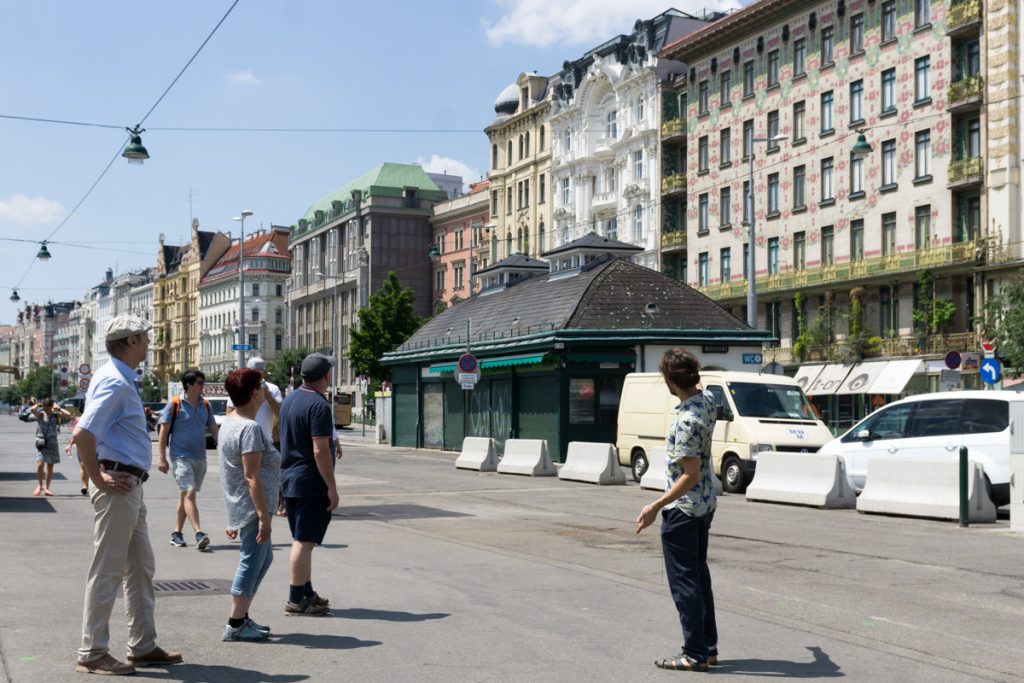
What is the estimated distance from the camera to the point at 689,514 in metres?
7.13

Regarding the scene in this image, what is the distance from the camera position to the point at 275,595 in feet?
32.2

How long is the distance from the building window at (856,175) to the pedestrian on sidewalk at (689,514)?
149 ft

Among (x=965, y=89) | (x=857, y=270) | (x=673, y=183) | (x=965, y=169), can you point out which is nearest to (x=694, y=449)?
(x=965, y=169)

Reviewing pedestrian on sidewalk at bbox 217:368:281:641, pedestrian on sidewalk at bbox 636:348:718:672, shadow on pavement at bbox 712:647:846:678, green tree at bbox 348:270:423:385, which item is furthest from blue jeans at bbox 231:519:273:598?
green tree at bbox 348:270:423:385

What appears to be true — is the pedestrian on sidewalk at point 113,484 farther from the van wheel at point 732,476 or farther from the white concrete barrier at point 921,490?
the van wheel at point 732,476

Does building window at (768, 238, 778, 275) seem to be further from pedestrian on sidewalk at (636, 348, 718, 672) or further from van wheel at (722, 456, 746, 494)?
pedestrian on sidewalk at (636, 348, 718, 672)

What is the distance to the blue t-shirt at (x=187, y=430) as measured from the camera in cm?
1340

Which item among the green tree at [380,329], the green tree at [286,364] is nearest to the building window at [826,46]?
the green tree at [380,329]

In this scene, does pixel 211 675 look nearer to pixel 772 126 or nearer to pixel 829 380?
pixel 829 380

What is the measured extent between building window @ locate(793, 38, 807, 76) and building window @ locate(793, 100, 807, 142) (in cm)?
128

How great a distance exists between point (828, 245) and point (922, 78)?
8122 millimetres

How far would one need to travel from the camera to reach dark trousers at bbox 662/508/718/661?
709 centimetres

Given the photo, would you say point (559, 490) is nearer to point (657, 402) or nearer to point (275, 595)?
point (657, 402)

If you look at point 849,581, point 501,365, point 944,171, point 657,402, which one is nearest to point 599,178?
point 944,171
